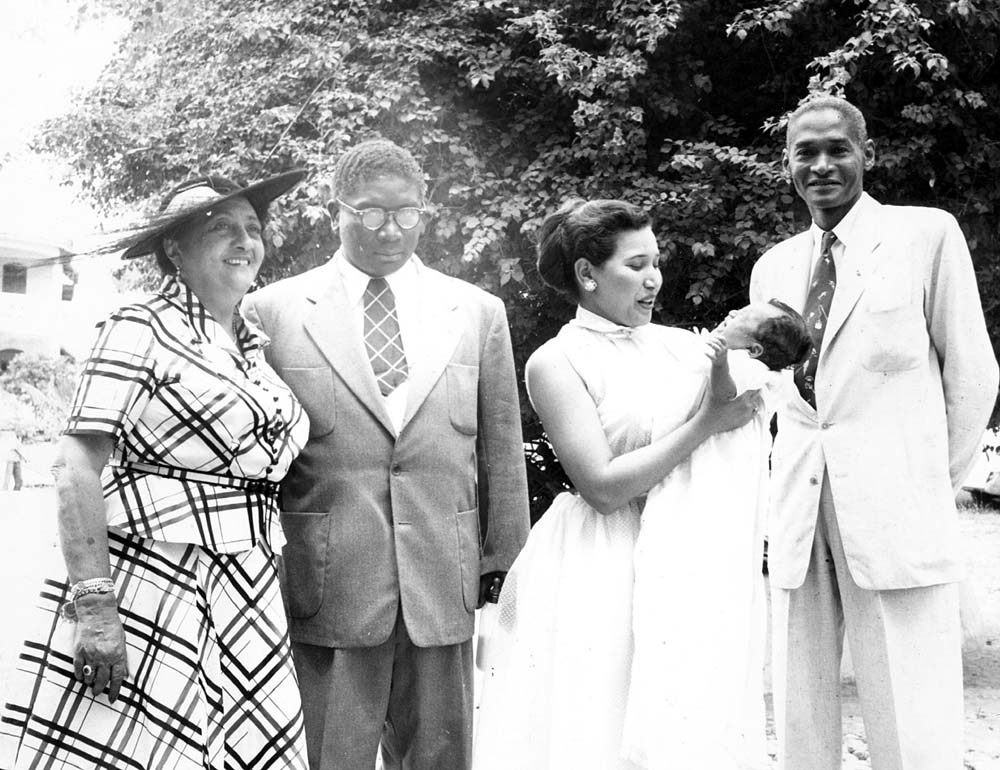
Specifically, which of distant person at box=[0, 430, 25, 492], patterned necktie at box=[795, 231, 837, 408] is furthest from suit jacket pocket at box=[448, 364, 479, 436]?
distant person at box=[0, 430, 25, 492]

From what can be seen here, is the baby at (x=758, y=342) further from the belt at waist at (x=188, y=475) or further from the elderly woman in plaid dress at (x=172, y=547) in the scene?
the belt at waist at (x=188, y=475)

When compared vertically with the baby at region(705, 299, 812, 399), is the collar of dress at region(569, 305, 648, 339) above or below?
above

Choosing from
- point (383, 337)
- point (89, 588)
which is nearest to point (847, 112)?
point (383, 337)

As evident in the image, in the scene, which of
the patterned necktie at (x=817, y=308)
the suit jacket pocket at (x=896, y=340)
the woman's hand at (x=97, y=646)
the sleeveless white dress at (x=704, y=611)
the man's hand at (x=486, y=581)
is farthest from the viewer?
the patterned necktie at (x=817, y=308)

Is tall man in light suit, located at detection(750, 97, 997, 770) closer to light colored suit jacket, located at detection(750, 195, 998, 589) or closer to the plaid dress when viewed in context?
light colored suit jacket, located at detection(750, 195, 998, 589)

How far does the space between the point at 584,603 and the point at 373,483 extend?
737 mm

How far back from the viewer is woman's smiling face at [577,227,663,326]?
300 cm

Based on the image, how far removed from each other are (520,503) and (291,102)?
5483 millimetres

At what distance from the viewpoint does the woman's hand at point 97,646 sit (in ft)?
8.26

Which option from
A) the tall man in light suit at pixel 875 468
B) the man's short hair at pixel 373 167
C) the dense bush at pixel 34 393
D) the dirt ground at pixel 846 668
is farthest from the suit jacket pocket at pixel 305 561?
the dense bush at pixel 34 393

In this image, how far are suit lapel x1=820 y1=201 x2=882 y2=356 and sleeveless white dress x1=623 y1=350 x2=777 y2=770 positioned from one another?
74cm

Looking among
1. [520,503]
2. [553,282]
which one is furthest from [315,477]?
[553,282]

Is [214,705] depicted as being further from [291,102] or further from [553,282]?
[291,102]

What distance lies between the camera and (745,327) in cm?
280
